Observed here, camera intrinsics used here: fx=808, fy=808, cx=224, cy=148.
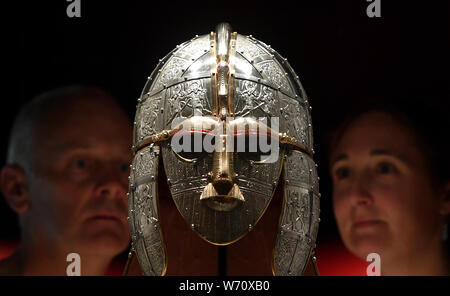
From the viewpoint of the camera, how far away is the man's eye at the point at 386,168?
5578 mm

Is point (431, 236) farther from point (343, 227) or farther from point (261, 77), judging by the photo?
point (261, 77)

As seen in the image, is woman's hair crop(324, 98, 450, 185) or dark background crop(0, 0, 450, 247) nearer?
dark background crop(0, 0, 450, 247)

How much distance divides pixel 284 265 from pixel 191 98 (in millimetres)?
1064

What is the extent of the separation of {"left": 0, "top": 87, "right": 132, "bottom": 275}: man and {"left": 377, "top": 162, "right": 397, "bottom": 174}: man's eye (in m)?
1.76

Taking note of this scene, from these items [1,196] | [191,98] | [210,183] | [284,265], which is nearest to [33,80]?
[1,196]

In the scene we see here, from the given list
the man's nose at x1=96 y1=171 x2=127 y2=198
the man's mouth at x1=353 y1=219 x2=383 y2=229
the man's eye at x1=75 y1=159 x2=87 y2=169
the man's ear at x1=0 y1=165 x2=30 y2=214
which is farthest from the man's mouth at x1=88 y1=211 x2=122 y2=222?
the man's mouth at x1=353 y1=219 x2=383 y2=229

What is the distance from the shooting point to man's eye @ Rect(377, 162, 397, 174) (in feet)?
18.3

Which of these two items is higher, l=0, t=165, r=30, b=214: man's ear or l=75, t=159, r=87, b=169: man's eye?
l=75, t=159, r=87, b=169: man's eye

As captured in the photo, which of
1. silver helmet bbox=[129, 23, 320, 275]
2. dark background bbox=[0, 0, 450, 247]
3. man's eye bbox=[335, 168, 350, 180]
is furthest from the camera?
man's eye bbox=[335, 168, 350, 180]

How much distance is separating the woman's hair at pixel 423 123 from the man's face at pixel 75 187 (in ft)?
5.08

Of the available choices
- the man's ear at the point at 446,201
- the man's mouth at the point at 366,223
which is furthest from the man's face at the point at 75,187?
the man's ear at the point at 446,201

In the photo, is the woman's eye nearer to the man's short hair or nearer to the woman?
the woman

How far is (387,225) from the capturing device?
219 inches

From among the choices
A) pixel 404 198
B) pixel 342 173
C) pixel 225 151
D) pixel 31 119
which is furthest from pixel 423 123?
pixel 31 119
